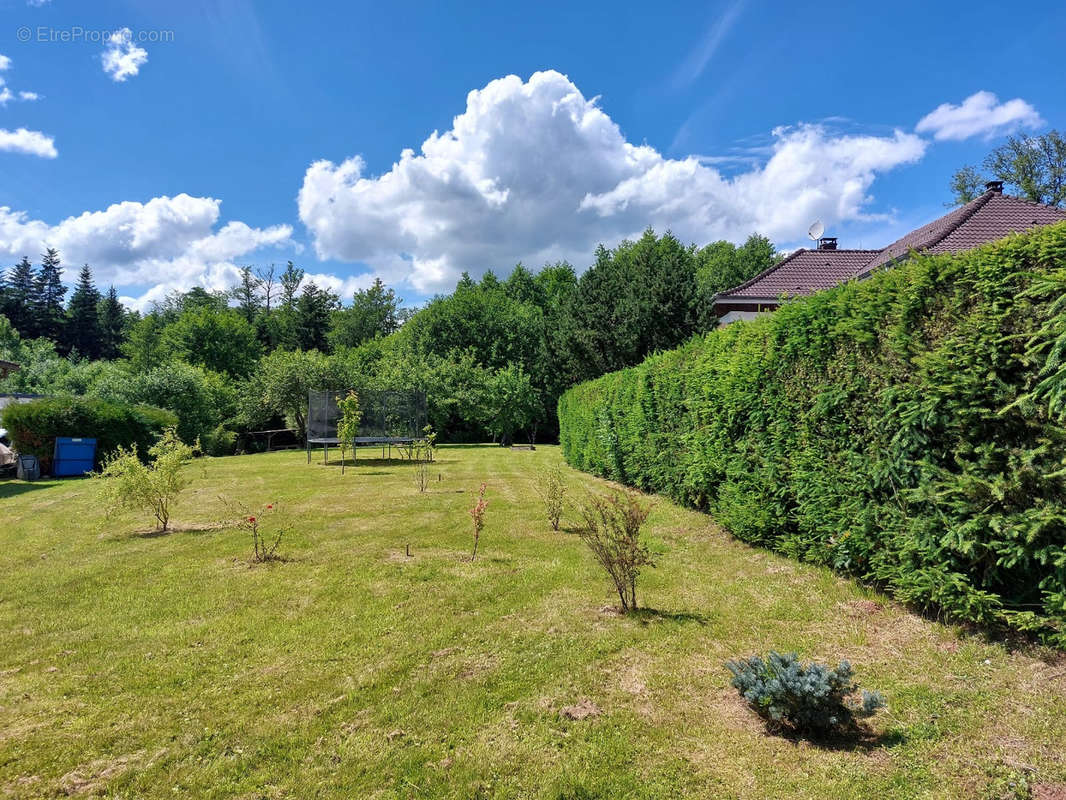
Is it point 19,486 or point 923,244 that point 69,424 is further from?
point 923,244

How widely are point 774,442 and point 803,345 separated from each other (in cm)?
116

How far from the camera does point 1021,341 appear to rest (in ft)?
11.3

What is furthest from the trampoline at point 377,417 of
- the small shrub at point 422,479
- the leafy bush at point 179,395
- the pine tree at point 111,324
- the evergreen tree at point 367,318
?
the pine tree at point 111,324

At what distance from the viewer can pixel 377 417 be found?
2041cm

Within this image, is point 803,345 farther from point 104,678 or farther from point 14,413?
point 14,413

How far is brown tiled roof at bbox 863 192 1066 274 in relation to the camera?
13203 millimetres

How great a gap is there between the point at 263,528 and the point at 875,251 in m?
22.6

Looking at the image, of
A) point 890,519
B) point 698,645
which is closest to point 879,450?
point 890,519

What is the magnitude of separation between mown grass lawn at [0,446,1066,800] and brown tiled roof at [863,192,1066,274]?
1176 centimetres

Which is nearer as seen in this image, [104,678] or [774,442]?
[104,678]

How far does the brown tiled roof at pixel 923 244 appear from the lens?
13328 mm

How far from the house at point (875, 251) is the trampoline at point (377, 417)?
12.5 metres

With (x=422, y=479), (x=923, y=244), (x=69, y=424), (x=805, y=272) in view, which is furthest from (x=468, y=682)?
(x=805, y=272)

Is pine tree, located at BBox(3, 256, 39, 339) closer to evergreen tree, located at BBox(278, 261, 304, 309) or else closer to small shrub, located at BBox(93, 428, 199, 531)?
evergreen tree, located at BBox(278, 261, 304, 309)
